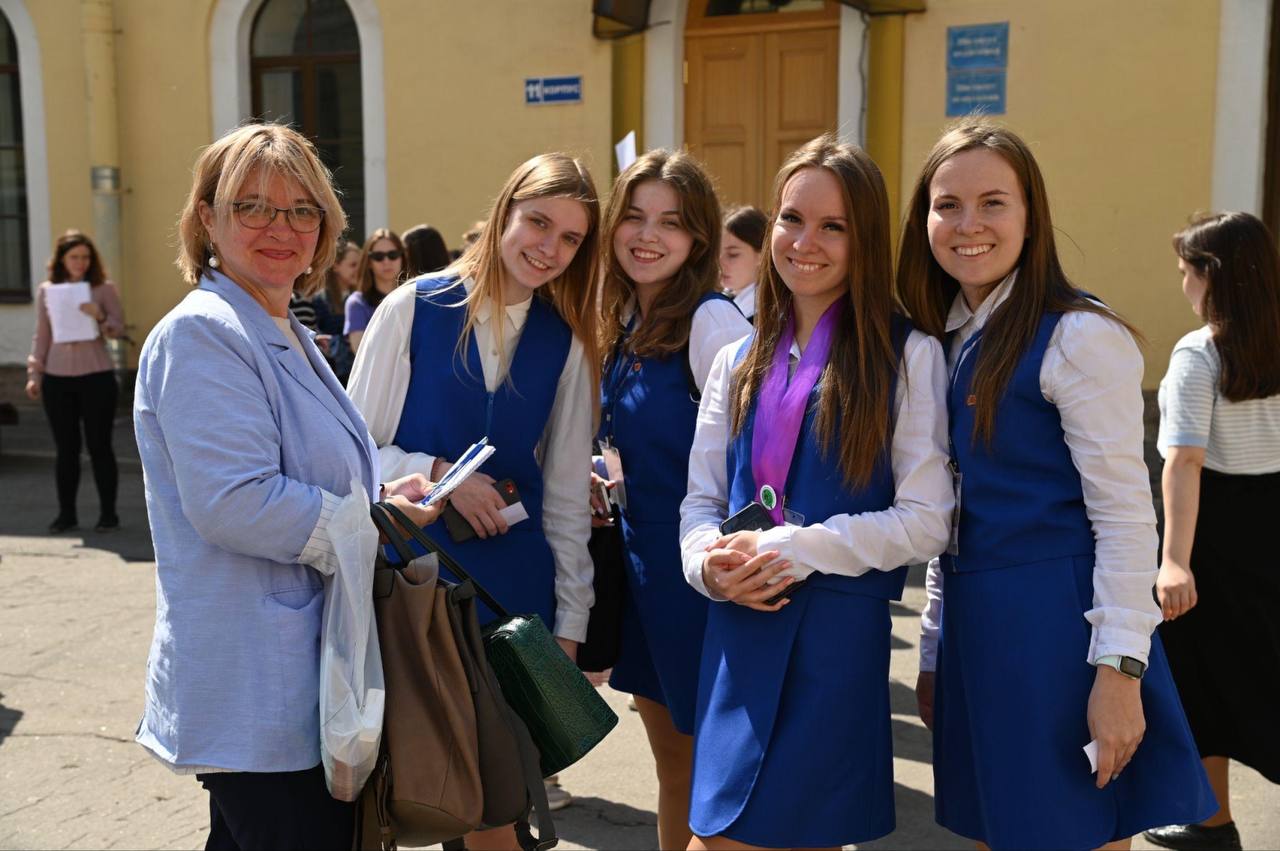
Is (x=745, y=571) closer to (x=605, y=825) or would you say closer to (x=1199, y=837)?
(x=605, y=825)

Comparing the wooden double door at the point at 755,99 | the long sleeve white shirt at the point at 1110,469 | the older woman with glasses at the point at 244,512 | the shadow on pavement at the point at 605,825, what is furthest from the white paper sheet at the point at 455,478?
the wooden double door at the point at 755,99

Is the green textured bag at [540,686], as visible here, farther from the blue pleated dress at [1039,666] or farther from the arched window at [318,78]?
the arched window at [318,78]

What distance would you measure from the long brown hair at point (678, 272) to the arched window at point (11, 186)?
10.4 meters

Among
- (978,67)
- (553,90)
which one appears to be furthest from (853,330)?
(553,90)

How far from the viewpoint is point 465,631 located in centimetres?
212

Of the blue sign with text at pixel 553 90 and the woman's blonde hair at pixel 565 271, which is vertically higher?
the blue sign with text at pixel 553 90

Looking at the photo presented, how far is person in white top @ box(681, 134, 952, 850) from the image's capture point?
220 centimetres

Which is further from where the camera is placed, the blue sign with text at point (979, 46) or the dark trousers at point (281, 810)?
the blue sign with text at point (979, 46)

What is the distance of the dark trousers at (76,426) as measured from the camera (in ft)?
25.8

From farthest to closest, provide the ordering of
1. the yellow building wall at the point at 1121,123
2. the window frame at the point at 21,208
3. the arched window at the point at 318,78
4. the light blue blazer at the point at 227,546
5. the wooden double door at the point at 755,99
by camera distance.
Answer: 1. the window frame at the point at 21,208
2. the arched window at the point at 318,78
3. the wooden double door at the point at 755,99
4. the yellow building wall at the point at 1121,123
5. the light blue blazer at the point at 227,546

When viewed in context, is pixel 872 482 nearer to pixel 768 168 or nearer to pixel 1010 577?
pixel 1010 577

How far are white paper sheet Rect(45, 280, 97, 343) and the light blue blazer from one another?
636 cm

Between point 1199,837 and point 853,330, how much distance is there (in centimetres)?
206

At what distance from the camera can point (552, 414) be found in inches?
116
